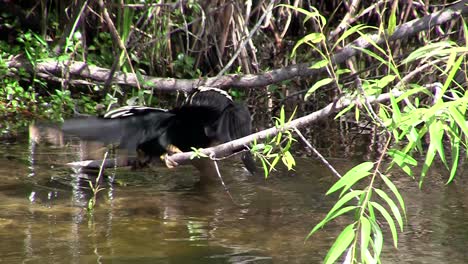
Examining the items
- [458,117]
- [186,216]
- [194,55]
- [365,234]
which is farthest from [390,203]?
[194,55]

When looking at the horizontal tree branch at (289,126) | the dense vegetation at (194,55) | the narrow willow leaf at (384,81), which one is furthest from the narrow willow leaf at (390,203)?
the dense vegetation at (194,55)

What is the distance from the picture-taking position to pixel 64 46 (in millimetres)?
5488

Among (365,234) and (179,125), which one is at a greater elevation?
(179,125)

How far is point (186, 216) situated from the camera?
369 centimetres

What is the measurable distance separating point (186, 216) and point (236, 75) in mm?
1380

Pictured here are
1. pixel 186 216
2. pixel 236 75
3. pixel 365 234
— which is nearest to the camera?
pixel 365 234

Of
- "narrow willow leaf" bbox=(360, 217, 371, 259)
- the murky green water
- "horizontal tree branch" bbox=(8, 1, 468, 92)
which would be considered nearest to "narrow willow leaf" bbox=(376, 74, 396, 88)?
"narrow willow leaf" bbox=(360, 217, 371, 259)

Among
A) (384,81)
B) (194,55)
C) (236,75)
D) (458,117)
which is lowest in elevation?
(458,117)

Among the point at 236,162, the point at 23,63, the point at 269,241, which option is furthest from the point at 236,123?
the point at 23,63

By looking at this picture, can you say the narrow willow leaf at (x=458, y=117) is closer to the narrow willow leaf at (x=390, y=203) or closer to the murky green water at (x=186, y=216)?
the narrow willow leaf at (x=390, y=203)

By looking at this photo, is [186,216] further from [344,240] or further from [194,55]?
[194,55]

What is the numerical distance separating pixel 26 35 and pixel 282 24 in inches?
A: 69.5

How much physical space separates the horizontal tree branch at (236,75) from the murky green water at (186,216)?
1.63 feet

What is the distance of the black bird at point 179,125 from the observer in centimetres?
375
